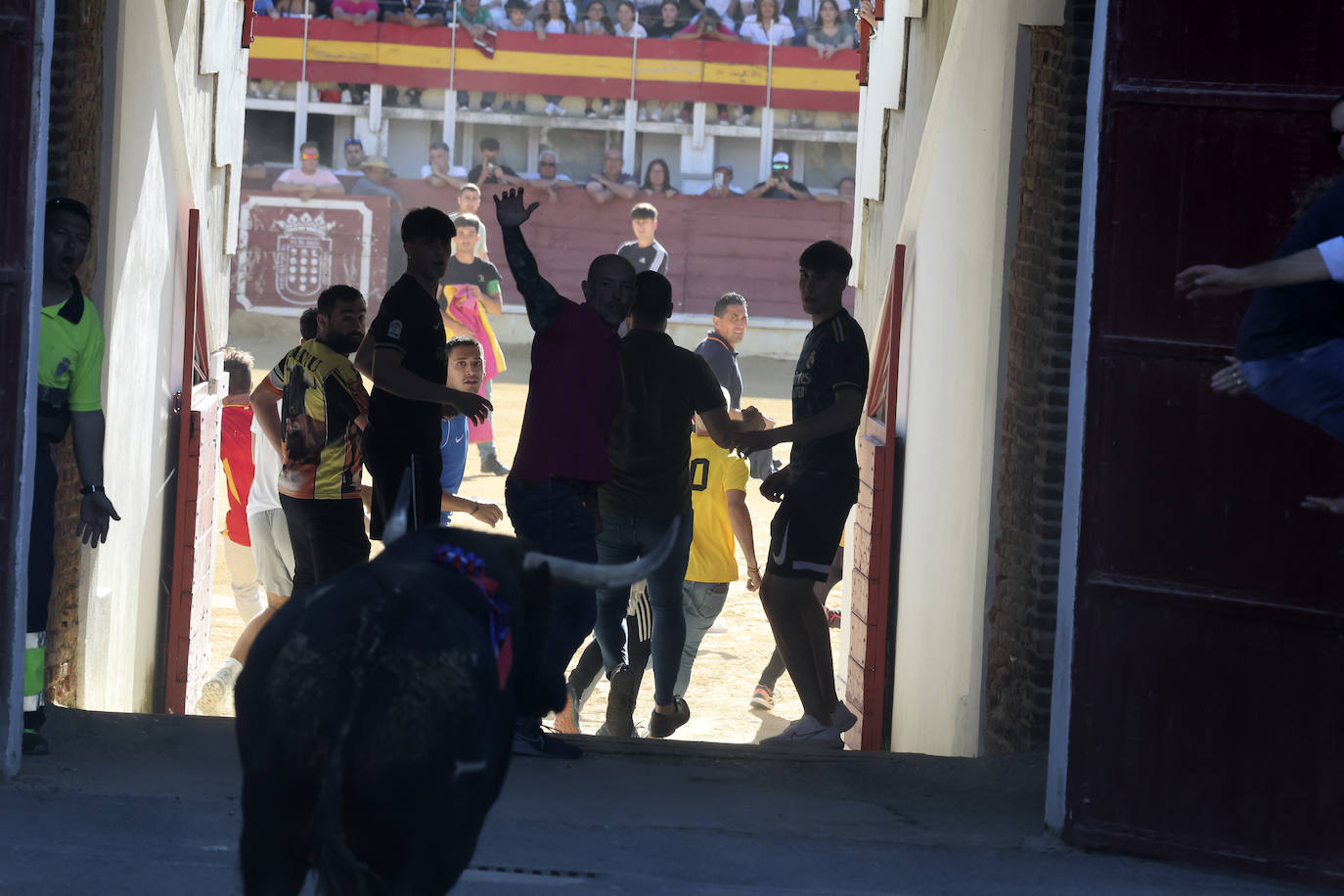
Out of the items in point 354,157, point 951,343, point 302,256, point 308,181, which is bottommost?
point 951,343

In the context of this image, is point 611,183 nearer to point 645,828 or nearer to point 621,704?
point 621,704

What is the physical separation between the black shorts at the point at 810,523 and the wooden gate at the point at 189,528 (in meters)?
3.02

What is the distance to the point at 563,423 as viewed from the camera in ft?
17.8

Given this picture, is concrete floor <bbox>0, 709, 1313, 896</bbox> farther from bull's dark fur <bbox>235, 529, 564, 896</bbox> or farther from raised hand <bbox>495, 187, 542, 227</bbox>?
raised hand <bbox>495, 187, 542, 227</bbox>

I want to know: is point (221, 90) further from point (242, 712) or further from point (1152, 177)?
point (242, 712)

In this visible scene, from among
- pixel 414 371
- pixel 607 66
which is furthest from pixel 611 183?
pixel 414 371

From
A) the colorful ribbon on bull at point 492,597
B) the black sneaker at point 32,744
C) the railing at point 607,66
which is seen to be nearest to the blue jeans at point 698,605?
the black sneaker at point 32,744

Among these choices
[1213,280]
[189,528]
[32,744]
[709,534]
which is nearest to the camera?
[1213,280]

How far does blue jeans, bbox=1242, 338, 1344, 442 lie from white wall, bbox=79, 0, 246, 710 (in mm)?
4191

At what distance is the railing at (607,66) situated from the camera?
89.8 feet

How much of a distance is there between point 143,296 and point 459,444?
1.69 meters

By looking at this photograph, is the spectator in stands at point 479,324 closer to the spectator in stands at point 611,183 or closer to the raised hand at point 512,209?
the raised hand at point 512,209

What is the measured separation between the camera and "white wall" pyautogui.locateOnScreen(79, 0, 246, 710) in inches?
245

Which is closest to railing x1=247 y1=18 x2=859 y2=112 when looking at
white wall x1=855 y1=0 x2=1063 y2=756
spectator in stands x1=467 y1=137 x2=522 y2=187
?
spectator in stands x1=467 y1=137 x2=522 y2=187
